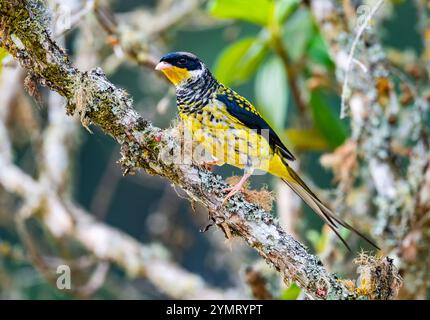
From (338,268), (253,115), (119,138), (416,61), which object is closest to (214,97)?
(253,115)

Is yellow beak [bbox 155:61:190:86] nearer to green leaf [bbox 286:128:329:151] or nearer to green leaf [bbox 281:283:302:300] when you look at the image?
green leaf [bbox 281:283:302:300]

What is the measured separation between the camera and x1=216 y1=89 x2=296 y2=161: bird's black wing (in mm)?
2186

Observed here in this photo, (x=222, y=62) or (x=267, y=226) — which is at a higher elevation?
(x=222, y=62)

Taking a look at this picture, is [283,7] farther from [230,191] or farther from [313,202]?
[230,191]

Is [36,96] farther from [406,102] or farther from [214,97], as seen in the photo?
[406,102]

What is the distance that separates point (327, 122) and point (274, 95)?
1.21 feet

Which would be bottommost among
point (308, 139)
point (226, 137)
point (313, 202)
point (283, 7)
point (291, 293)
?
point (291, 293)

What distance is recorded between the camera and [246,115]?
221 centimetres

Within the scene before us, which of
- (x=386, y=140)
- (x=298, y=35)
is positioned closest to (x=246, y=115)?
(x=386, y=140)

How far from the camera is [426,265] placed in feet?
8.61

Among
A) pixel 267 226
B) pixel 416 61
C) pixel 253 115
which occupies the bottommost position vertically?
pixel 267 226

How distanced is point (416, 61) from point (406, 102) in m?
0.82
